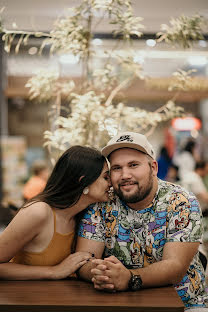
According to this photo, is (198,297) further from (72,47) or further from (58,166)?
(72,47)

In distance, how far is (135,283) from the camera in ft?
6.06

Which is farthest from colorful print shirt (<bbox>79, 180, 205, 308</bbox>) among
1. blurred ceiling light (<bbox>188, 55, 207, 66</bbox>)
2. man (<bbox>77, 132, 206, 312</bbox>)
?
blurred ceiling light (<bbox>188, 55, 207, 66</bbox>)

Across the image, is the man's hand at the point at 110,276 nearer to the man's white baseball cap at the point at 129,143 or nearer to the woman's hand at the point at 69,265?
the woman's hand at the point at 69,265

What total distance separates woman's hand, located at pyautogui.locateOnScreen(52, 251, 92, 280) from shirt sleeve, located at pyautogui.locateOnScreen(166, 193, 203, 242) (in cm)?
43

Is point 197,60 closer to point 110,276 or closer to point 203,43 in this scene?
point 203,43

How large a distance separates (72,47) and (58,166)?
4.17 feet

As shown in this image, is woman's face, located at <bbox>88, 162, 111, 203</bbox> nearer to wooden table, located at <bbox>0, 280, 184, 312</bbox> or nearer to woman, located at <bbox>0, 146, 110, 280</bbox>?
woman, located at <bbox>0, 146, 110, 280</bbox>

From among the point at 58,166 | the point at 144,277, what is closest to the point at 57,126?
the point at 58,166

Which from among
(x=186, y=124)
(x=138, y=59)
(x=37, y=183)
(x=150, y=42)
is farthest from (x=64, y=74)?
(x=186, y=124)

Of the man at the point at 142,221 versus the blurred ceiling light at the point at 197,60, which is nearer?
the man at the point at 142,221

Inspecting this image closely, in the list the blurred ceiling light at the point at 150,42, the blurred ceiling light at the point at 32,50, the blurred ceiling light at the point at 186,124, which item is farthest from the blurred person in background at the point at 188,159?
the blurred ceiling light at the point at 32,50

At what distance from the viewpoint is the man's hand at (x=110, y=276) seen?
1.81 m

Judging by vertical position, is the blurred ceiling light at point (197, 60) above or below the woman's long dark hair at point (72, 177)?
above

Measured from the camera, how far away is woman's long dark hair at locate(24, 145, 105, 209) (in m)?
2.18
